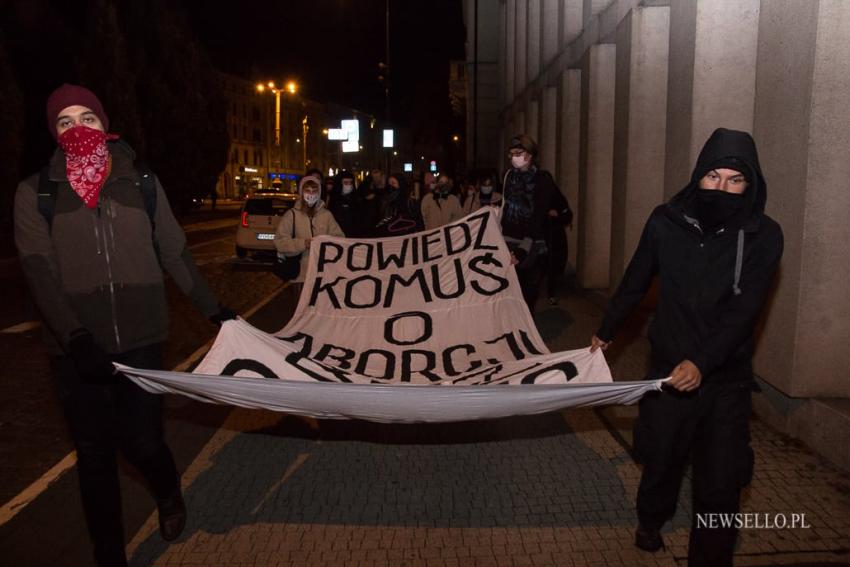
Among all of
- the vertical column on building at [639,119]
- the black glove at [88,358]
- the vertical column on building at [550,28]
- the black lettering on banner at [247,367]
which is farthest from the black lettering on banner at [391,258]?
the vertical column on building at [550,28]

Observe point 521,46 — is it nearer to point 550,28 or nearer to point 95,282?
point 550,28

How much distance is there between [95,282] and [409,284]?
3001 mm

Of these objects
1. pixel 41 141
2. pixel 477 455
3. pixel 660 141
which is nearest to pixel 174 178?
pixel 41 141

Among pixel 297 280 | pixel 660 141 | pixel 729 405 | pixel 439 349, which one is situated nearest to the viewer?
pixel 729 405

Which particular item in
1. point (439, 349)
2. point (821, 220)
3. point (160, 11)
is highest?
point (160, 11)

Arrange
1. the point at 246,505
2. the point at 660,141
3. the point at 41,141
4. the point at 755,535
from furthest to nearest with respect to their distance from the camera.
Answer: the point at 41,141 → the point at 660,141 → the point at 246,505 → the point at 755,535

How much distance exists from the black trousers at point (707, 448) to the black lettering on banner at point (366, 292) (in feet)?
8.92

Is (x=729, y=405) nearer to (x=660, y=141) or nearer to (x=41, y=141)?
(x=660, y=141)

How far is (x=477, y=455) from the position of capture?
5.84 m

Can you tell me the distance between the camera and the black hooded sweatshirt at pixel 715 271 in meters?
3.61

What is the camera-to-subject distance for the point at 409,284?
6438mm

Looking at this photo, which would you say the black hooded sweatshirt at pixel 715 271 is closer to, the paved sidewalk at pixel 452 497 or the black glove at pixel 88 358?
the paved sidewalk at pixel 452 497

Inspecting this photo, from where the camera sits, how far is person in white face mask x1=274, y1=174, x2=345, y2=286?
7.75 m

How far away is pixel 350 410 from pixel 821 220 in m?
3.77
